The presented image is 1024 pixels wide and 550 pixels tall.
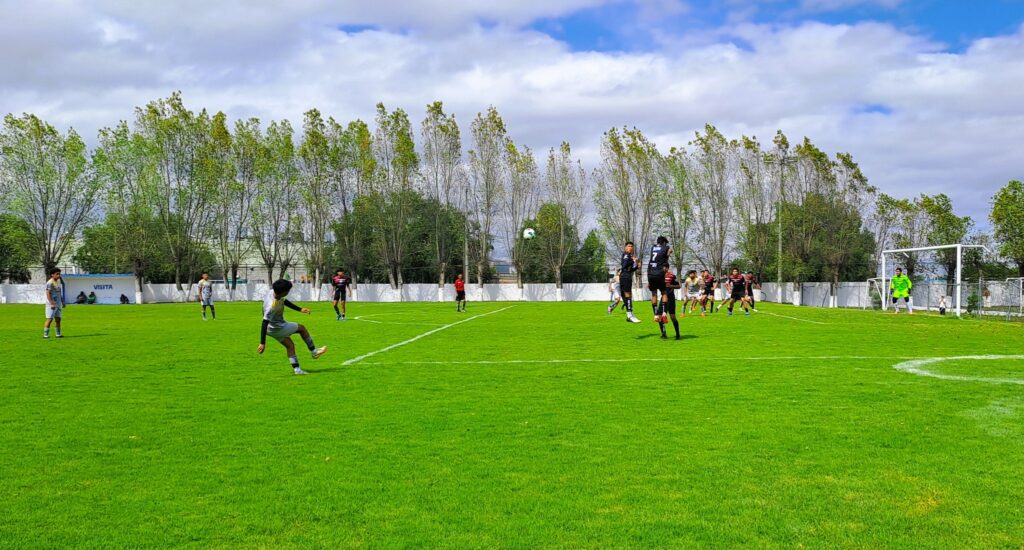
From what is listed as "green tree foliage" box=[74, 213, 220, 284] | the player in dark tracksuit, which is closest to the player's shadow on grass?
the player in dark tracksuit

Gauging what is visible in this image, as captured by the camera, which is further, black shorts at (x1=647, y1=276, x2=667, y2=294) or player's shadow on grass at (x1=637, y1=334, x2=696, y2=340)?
player's shadow on grass at (x1=637, y1=334, x2=696, y2=340)

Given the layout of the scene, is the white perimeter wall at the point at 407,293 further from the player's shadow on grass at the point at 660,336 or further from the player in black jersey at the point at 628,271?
the player's shadow on grass at the point at 660,336

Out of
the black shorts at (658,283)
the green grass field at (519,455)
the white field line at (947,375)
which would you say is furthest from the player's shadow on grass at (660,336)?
the white field line at (947,375)

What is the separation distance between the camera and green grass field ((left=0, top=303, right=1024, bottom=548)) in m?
4.50

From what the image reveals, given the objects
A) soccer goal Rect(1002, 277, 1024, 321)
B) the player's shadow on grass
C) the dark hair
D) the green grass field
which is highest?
the dark hair

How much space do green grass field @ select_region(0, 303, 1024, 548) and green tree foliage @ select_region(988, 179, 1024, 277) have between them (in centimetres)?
3789

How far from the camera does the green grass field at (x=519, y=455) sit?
4500 mm

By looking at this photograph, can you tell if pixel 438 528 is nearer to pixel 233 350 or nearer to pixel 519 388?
pixel 519 388

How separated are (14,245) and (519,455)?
247ft

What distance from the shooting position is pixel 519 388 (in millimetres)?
9883

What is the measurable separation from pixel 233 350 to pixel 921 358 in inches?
527

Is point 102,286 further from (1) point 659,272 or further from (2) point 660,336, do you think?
(1) point 659,272

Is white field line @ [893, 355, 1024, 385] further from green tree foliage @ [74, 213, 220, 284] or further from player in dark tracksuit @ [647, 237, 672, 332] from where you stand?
green tree foliage @ [74, 213, 220, 284]

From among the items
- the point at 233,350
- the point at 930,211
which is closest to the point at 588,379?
the point at 233,350
